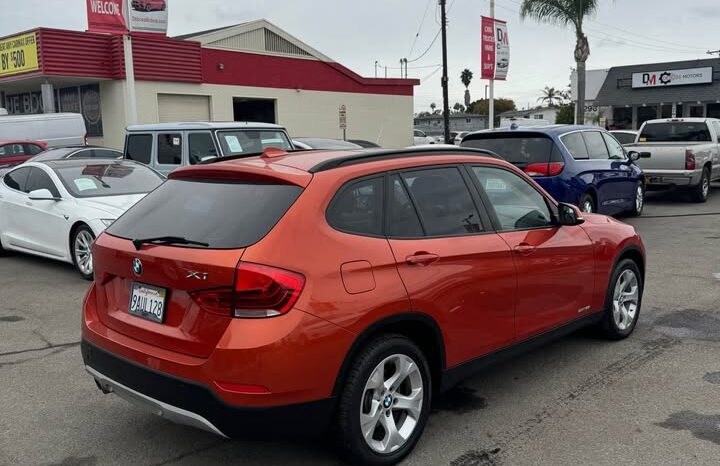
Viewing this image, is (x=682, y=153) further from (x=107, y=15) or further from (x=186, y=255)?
(x=107, y=15)

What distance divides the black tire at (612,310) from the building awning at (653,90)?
121ft

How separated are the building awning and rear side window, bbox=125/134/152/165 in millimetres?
34709

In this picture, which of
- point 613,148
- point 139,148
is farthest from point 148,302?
point 613,148

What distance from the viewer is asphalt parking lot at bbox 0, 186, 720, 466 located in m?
3.74

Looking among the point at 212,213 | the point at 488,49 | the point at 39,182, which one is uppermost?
the point at 488,49

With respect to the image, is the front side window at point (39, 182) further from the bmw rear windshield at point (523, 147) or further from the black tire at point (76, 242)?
the bmw rear windshield at point (523, 147)

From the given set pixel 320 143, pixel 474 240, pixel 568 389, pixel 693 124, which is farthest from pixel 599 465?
pixel 693 124

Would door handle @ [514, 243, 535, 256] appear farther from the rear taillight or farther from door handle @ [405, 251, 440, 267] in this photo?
the rear taillight

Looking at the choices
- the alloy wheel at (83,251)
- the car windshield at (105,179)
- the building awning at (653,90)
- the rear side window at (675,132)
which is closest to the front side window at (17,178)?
the car windshield at (105,179)

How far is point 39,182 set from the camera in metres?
9.15

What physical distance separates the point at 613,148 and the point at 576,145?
1687mm

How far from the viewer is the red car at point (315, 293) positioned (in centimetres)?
311

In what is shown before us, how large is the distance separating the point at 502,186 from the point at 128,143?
9.50 metres

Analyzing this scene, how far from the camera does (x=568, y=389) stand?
15.3 ft
